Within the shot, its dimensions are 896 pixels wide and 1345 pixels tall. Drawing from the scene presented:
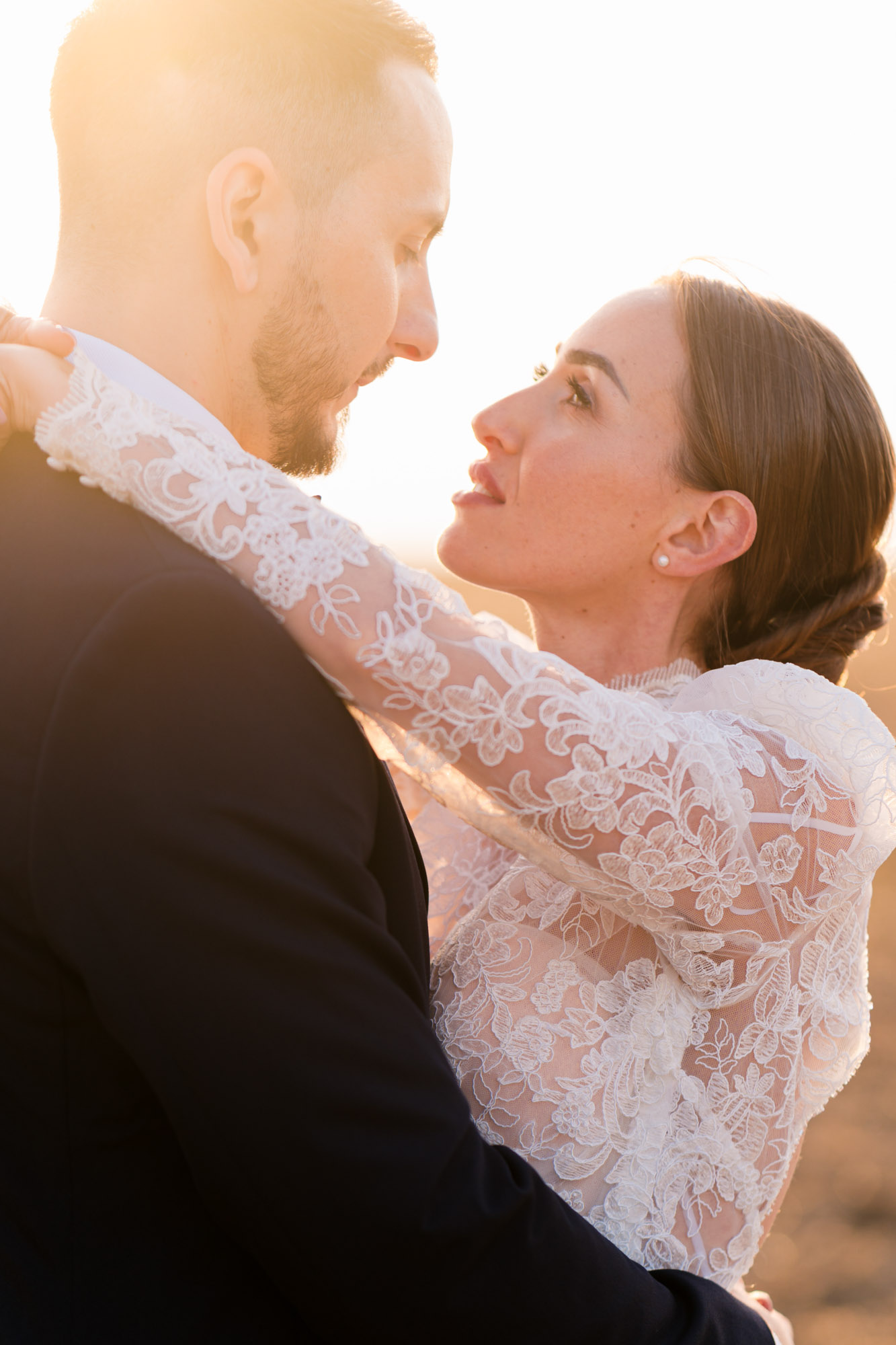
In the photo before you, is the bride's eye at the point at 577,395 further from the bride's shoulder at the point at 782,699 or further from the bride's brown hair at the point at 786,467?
the bride's shoulder at the point at 782,699

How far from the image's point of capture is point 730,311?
2.97 metres

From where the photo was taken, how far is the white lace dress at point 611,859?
5.05ft

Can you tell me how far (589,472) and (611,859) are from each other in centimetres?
140

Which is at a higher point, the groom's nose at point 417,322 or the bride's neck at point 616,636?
the groom's nose at point 417,322

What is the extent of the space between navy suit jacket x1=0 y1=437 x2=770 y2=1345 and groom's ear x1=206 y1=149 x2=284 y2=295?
0.79 meters

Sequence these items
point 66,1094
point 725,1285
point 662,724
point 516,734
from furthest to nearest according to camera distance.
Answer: point 725,1285 < point 662,724 < point 516,734 < point 66,1094

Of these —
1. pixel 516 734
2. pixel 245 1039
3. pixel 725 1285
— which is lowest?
pixel 725 1285

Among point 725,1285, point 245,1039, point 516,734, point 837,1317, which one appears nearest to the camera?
point 245,1039

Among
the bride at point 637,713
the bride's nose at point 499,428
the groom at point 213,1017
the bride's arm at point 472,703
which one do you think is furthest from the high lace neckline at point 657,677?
the groom at point 213,1017

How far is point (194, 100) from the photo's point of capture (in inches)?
82.3

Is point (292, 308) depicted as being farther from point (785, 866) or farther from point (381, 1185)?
point (381, 1185)

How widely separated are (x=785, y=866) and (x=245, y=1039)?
3.85ft

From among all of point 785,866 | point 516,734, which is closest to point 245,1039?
point 516,734

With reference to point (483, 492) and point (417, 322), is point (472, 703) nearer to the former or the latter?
point (417, 322)
